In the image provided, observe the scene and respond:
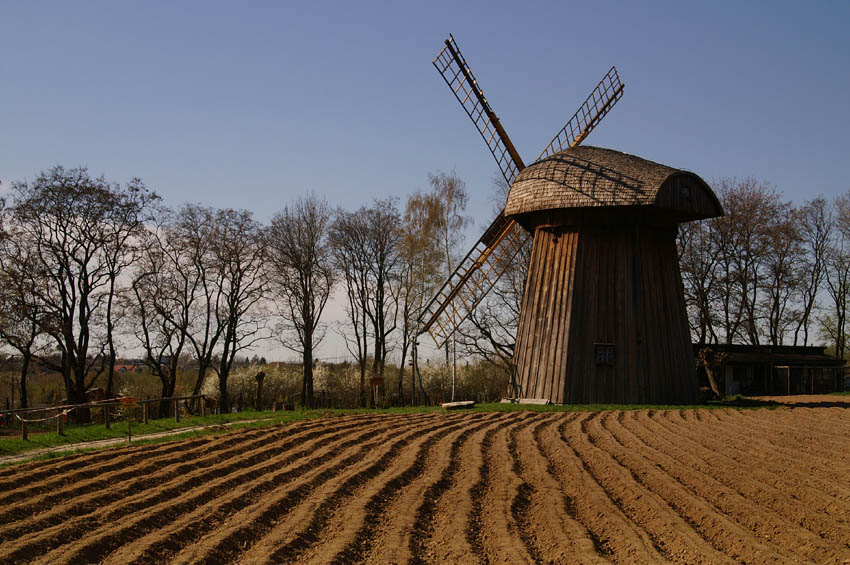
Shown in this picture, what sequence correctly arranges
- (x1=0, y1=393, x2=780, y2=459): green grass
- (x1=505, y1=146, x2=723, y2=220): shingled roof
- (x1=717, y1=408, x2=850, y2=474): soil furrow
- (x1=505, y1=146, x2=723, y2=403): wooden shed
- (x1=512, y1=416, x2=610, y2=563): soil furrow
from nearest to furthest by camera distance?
(x1=512, y1=416, x2=610, y2=563): soil furrow → (x1=717, y1=408, x2=850, y2=474): soil furrow → (x1=0, y1=393, x2=780, y2=459): green grass → (x1=505, y1=146, x2=723, y2=220): shingled roof → (x1=505, y1=146, x2=723, y2=403): wooden shed

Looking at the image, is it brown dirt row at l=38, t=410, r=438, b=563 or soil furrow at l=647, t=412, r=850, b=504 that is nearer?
brown dirt row at l=38, t=410, r=438, b=563

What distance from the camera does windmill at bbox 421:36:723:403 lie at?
70.4 feet

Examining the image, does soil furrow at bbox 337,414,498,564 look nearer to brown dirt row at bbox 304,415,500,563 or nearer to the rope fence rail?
brown dirt row at bbox 304,415,500,563

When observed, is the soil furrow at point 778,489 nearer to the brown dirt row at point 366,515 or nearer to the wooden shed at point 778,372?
the brown dirt row at point 366,515

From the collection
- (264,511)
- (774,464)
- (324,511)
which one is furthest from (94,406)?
(774,464)

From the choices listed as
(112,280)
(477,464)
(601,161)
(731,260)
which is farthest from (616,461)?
(731,260)

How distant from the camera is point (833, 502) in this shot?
364 inches

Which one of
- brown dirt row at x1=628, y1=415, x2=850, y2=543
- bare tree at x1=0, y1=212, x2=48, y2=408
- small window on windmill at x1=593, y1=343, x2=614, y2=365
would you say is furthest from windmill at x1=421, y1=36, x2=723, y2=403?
bare tree at x1=0, y1=212, x2=48, y2=408

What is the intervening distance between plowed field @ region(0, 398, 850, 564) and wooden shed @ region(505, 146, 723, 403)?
24.1ft

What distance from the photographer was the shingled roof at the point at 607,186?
2073 centimetres

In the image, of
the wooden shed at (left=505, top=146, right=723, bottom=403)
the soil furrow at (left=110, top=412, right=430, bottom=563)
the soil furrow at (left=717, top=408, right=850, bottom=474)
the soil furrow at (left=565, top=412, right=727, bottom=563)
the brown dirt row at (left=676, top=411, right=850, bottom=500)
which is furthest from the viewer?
the wooden shed at (left=505, top=146, right=723, bottom=403)

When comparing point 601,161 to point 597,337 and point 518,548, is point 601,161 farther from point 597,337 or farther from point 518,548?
point 518,548

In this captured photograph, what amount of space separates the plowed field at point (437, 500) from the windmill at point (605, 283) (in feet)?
24.2

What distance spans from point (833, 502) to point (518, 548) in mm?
4358
